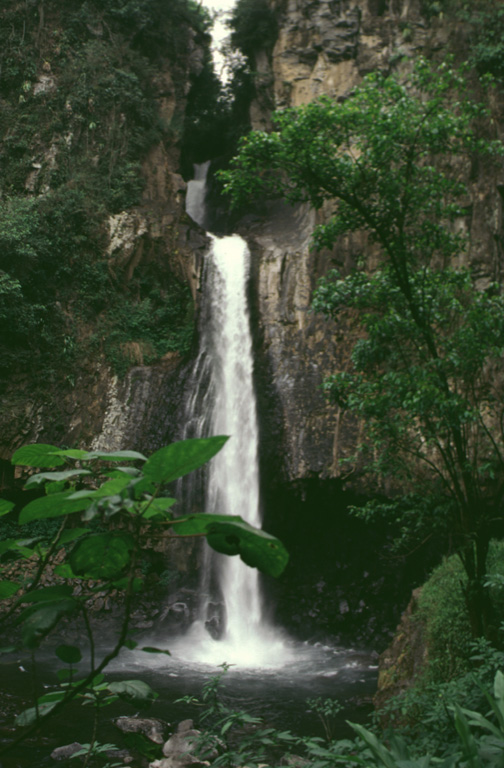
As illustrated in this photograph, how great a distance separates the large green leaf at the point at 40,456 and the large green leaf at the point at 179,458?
27 centimetres

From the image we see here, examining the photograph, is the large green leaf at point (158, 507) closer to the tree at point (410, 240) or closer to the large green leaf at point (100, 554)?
the large green leaf at point (100, 554)

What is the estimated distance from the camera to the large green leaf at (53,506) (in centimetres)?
100

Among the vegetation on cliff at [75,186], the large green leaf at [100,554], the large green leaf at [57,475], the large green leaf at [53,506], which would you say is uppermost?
the vegetation on cliff at [75,186]

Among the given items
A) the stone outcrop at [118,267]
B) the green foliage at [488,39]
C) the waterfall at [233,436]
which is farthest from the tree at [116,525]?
the green foliage at [488,39]

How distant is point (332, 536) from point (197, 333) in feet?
19.8

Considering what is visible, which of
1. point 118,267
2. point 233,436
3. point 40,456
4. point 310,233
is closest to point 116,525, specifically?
point 40,456

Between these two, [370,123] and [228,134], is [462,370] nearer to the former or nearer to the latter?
[370,123]

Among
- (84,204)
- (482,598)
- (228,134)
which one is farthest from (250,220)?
(482,598)

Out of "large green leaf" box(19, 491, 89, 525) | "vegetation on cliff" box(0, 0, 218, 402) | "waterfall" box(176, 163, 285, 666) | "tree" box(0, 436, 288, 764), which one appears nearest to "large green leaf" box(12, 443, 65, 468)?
"tree" box(0, 436, 288, 764)

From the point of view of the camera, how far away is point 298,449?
12.5 metres

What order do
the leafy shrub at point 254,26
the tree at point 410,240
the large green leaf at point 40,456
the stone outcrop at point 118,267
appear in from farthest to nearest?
1. the leafy shrub at point 254,26
2. the stone outcrop at point 118,267
3. the tree at point 410,240
4. the large green leaf at point 40,456

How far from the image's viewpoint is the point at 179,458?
0.96 m

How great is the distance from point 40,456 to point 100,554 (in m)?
0.25

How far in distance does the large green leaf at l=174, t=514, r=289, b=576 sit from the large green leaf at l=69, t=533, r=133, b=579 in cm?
16
